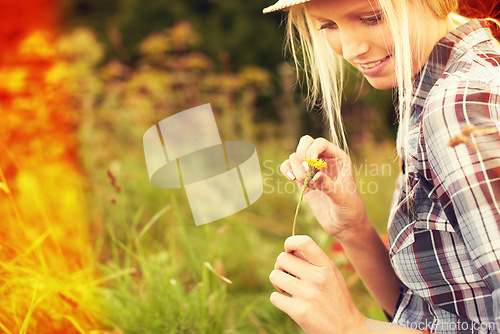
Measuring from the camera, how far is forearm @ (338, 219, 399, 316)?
1.18 m

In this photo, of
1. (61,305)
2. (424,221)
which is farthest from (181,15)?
(424,221)

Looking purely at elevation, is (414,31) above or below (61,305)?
above

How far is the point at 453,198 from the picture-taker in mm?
724

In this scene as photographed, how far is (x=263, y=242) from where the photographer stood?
2398 mm

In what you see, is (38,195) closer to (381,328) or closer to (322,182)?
(322,182)

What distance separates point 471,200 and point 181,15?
436 centimetres

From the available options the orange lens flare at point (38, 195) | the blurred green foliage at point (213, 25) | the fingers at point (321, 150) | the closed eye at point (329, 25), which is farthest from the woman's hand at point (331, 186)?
the blurred green foliage at point (213, 25)

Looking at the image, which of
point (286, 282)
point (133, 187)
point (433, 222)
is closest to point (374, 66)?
point (433, 222)

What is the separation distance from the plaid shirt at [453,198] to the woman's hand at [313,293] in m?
0.19

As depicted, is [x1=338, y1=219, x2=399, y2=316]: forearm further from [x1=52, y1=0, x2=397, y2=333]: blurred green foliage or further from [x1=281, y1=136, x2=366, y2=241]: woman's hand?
[x1=52, y1=0, x2=397, y2=333]: blurred green foliage

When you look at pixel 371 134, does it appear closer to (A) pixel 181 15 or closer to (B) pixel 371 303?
(B) pixel 371 303

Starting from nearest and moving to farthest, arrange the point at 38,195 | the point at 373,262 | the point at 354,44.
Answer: the point at 354,44 → the point at 373,262 → the point at 38,195

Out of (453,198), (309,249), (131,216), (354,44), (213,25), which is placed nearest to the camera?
(453,198)

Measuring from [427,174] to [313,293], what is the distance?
0.96 ft
